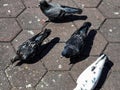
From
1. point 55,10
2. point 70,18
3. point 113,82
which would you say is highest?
point 55,10

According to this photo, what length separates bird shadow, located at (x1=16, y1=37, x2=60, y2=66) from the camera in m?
5.40

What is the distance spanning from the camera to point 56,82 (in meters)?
5.16

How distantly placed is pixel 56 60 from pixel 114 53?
0.81 metres

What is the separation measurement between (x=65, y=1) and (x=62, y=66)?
1412 mm

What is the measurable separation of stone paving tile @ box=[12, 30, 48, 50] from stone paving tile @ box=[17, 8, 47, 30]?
0.30 ft

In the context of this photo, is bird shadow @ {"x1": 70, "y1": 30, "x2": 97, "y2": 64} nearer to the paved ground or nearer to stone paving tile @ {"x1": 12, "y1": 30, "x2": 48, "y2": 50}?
the paved ground

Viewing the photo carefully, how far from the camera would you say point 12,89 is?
509 centimetres

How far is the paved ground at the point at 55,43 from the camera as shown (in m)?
5.17

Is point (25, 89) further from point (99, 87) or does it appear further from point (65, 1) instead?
point (65, 1)

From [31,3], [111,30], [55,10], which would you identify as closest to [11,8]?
[31,3]

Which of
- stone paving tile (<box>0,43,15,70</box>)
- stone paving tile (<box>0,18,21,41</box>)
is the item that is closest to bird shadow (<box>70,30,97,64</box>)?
stone paving tile (<box>0,43,15,70</box>)

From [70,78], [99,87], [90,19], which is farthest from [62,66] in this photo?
[90,19]

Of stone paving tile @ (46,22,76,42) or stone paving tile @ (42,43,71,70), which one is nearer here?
stone paving tile @ (42,43,71,70)

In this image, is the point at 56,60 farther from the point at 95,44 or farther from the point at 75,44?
the point at 95,44
